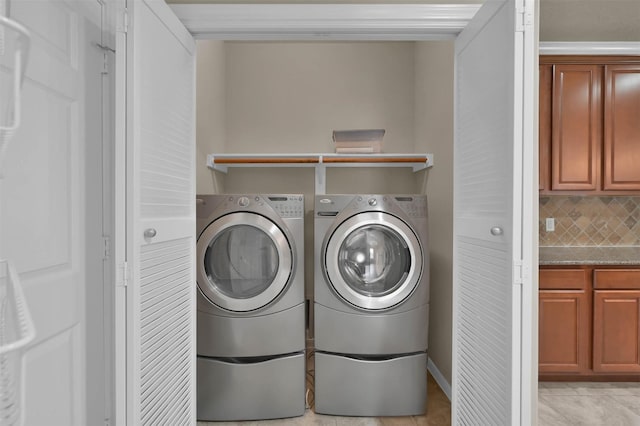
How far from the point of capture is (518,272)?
1345 millimetres

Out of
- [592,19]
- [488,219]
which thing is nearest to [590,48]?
[592,19]

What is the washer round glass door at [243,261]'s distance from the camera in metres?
2.38

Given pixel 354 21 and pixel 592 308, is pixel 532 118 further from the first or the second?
pixel 592 308

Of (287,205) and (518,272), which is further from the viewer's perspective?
(287,205)

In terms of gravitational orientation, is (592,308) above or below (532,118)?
below

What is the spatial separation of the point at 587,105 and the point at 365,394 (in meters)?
2.58

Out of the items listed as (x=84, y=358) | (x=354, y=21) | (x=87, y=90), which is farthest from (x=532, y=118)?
(x=84, y=358)

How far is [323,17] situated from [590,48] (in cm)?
235

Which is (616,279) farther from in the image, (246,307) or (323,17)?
(323,17)

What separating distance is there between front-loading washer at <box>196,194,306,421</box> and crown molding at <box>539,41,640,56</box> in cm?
228

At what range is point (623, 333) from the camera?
2873 millimetres

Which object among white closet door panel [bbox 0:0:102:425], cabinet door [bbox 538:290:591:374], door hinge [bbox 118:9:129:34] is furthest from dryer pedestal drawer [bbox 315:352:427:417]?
door hinge [bbox 118:9:129:34]

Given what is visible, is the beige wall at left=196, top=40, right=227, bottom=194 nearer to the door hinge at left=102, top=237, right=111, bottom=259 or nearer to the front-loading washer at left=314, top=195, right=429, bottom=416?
the front-loading washer at left=314, top=195, right=429, bottom=416

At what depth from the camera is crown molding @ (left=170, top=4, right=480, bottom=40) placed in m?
1.81
